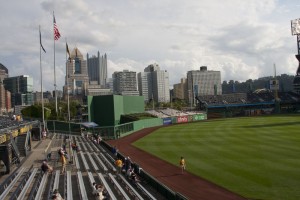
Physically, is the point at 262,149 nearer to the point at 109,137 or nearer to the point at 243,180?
the point at 243,180

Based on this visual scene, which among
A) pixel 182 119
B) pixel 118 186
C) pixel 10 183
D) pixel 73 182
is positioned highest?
A: pixel 182 119

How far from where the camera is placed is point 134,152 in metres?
41.6

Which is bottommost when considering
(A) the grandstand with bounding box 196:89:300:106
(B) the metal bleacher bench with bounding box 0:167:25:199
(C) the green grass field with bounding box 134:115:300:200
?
(C) the green grass field with bounding box 134:115:300:200

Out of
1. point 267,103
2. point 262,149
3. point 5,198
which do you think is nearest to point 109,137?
point 262,149

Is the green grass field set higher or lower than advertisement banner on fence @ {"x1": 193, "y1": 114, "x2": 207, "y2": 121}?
lower

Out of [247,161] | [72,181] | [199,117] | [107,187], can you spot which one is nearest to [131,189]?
[107,187]

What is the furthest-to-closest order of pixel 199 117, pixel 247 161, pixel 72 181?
1. pixel 199 117
2. pixel 247 161
3. pixel 72 181

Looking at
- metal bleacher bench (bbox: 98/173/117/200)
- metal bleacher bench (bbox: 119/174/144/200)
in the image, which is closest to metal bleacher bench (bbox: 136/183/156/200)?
metal bleacher bench (bbox: 119/174/144/200)

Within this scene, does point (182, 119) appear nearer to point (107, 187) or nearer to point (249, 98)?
point (249, 98)

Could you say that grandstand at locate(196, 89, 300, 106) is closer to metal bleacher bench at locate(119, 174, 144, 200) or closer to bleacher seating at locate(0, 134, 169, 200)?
bleacher seating at locate(0, 134, 169, 200)

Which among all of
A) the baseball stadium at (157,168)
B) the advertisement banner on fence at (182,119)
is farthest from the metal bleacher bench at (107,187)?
the advertisement banner on fence at (182,119)

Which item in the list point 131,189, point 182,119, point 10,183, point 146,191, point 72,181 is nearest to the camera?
point 146,191

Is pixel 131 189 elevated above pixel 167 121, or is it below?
below

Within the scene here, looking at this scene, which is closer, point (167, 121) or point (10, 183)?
point (10, 183)
